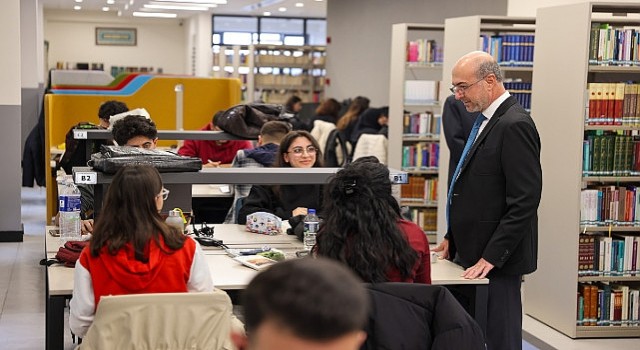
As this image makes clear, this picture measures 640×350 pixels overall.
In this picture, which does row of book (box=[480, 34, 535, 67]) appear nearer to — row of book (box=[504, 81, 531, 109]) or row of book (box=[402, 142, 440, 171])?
row of book (box=[504, 81, 531, 109])

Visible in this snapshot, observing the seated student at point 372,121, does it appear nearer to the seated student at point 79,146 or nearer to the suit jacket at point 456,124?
the suit jacket at point 456,124

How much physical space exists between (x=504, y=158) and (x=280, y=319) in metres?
2.93

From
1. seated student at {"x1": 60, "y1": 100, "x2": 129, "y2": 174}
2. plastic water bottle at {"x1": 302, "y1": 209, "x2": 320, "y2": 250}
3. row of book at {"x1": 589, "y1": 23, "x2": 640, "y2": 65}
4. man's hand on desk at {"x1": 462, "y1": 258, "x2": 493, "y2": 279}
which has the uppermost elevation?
row of book at {"x1": 589, "y1": 23, "x2": 640, "y2": 65}

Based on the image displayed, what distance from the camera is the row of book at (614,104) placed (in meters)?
5.62

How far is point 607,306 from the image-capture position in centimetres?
575

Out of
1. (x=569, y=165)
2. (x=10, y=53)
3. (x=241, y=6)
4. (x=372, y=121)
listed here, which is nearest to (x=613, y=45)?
(x=569, y=165)

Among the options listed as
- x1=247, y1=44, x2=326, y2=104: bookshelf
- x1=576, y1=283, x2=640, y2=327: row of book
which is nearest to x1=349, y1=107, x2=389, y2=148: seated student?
x1=576, y1=283, x2=640, y2=327: row of book

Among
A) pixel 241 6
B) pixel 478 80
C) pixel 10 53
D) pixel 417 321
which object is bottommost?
pixel 417 321

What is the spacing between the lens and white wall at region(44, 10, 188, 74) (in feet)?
83.2

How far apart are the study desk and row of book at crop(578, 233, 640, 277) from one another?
6.00 ft

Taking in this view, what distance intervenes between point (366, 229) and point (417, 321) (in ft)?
1.20

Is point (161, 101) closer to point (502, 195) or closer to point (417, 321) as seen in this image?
point (502, 195)

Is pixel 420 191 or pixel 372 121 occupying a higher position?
pixel 372 121

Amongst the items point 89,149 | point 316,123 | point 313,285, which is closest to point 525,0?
point 316,123
